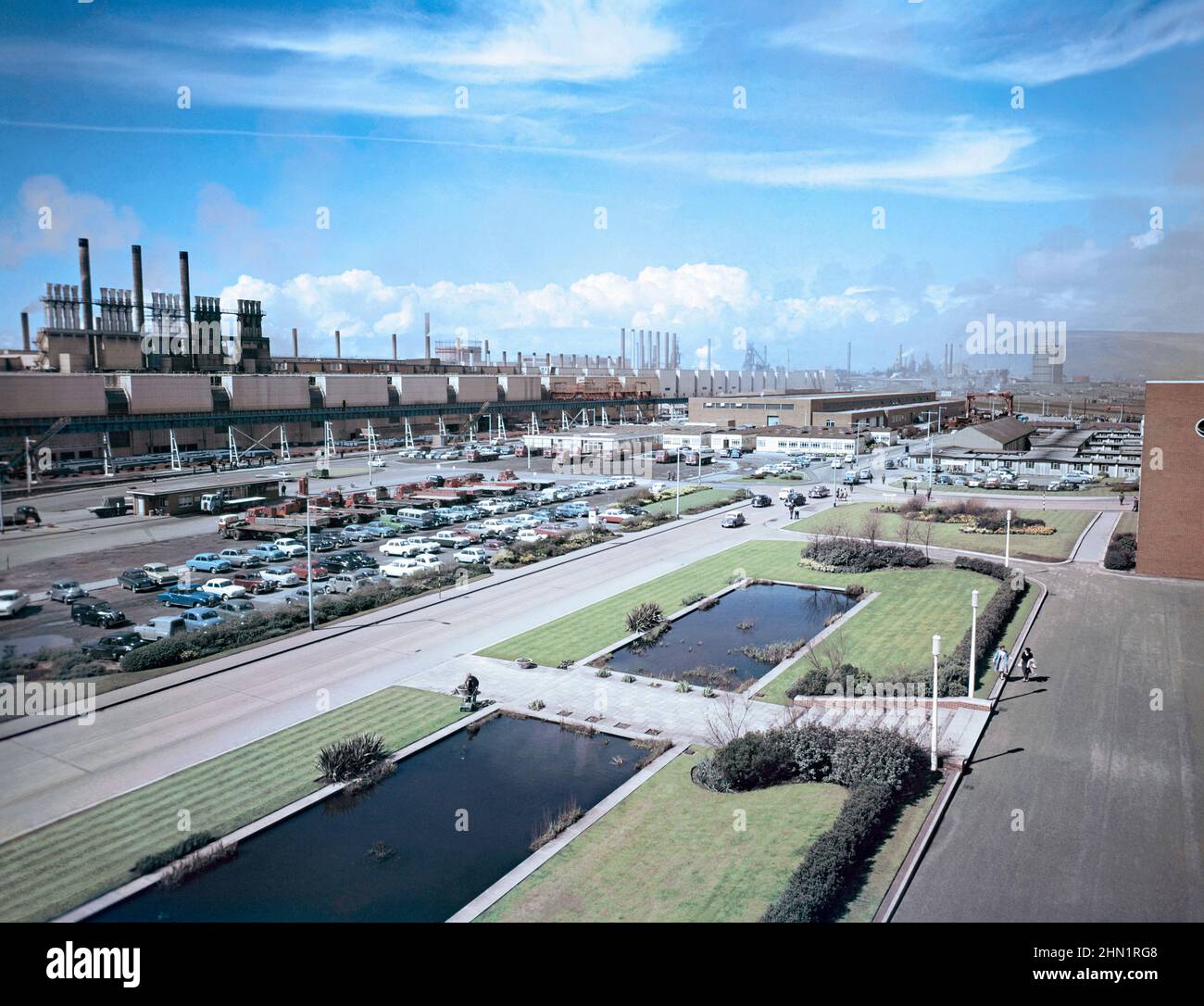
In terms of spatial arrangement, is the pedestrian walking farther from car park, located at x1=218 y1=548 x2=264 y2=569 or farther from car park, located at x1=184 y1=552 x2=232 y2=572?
car park, located at x1=184 y1=552 x2=232 y2=572

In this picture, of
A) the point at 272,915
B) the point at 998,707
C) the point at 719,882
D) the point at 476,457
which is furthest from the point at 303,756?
the point at 476,457

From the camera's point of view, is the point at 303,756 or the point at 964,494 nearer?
the point at 303,756

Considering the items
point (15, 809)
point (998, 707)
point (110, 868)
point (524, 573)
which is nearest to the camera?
point (110, 868)

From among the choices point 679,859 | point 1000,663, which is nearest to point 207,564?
point 679,859

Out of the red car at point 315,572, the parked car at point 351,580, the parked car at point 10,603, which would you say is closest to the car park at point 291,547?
the red car at point 315,572

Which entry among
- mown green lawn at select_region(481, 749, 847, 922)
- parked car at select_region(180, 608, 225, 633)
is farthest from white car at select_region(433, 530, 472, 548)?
mown green lawn at select_region(481, 749, 847, 922)
